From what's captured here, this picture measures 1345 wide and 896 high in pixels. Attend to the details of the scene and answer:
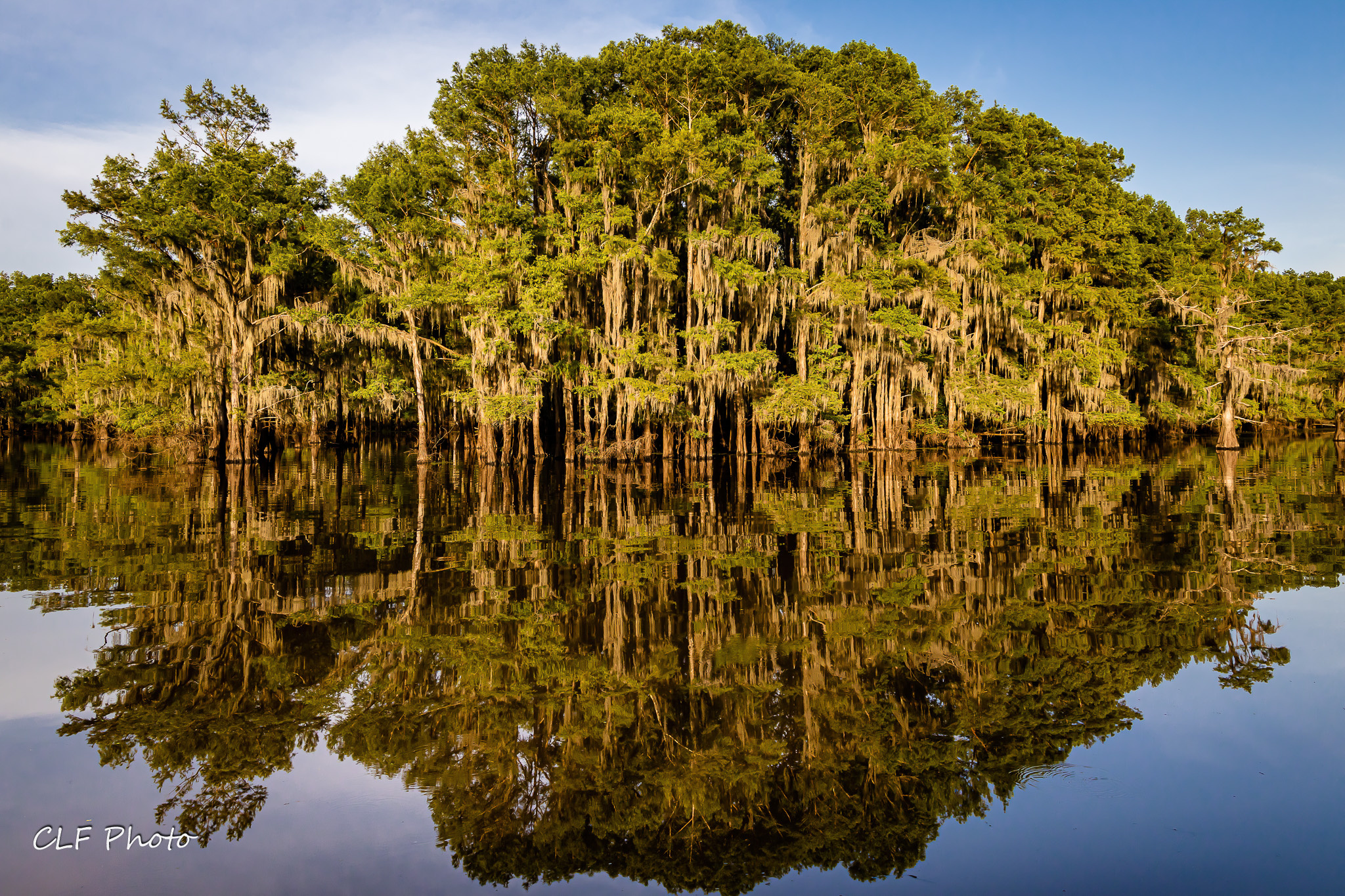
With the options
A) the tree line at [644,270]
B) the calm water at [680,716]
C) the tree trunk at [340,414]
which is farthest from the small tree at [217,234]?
the calm water at [680,716]

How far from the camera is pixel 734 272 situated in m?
24.0

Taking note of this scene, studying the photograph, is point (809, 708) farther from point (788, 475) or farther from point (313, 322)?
point (313, 322)

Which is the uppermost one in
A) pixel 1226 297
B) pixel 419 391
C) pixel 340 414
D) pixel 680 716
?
pixel 1226 297

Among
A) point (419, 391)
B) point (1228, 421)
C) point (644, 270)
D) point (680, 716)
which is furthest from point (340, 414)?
point (1228, 421)

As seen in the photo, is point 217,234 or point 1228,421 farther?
point 1228,421

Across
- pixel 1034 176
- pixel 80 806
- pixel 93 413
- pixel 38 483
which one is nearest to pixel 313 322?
pixel 38 483

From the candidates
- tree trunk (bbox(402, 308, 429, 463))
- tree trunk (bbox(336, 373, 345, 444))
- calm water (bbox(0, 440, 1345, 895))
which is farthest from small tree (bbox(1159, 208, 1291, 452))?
tree trunk (bbox(336, 373, 345, 444))

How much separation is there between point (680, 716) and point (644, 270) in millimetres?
22832

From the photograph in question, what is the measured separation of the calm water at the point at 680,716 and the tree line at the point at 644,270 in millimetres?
16009

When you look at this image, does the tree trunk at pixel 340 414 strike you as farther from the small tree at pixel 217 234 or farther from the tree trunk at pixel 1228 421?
the tree trunk at pixel 1228 421

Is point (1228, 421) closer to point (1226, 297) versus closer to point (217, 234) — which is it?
point (1226, 297)

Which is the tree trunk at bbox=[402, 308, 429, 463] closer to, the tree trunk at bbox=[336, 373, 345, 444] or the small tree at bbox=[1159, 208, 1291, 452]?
the tree trunk at bbox=[336, 373, 345, 444]

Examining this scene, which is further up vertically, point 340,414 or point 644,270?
point 644,270

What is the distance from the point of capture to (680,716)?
428cm
